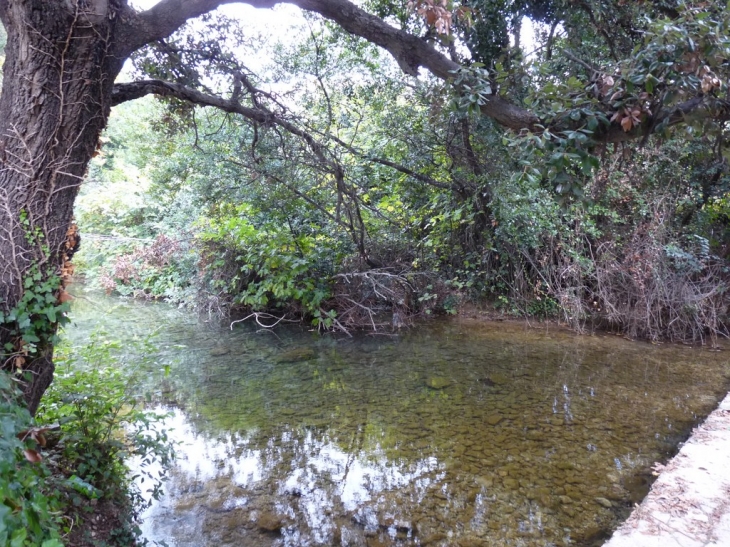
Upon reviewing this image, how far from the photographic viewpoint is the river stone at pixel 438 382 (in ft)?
19.9

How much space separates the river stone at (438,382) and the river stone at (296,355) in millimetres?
2078

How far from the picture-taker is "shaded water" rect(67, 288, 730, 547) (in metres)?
3.28

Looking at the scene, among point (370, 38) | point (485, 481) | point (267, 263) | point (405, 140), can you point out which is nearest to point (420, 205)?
point (405, 140)

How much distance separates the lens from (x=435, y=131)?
9023 millimetres

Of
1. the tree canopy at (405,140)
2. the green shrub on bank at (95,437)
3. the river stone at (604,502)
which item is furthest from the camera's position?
the river stone at (604,502)

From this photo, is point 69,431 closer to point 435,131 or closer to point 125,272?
point 435,131

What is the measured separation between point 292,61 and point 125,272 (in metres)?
8.21

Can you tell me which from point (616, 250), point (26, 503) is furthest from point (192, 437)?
point (616, 250)

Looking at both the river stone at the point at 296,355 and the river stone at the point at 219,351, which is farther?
the river stone at the point at 219,351

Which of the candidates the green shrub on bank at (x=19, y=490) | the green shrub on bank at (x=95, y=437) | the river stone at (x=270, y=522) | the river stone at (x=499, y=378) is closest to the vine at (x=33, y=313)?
the green shrub on bank at (x=19, y=490)

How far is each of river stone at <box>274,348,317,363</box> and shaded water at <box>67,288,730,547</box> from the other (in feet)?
0.16

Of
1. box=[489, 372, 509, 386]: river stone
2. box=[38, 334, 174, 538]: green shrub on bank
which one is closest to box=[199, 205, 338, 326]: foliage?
box=[489, 372, 509, 386]: river stone

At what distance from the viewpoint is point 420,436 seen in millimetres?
4645

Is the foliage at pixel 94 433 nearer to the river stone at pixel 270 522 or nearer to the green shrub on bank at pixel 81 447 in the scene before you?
the green shrub on bank at pixel 81 447
